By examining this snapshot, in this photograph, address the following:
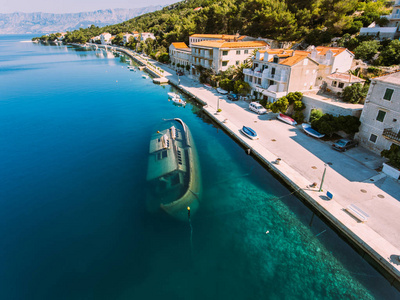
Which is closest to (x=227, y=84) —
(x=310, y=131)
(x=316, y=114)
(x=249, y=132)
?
(x=249, y=132)

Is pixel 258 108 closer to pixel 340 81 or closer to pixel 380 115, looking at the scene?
pixel 340 81

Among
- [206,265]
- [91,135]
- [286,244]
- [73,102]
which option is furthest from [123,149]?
[73,102]

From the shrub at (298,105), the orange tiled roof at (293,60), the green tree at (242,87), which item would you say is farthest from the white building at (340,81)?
the green tree at (242,87)

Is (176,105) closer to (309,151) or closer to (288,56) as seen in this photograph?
(288,56)

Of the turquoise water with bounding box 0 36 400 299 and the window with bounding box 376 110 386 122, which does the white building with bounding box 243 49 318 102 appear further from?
the window with bounding box 376 110 386 122

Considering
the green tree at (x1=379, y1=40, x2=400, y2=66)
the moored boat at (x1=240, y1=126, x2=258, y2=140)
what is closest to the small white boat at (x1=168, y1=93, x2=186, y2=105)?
the moored boat at (x1=240, y1=126, x2=258, y2=140)

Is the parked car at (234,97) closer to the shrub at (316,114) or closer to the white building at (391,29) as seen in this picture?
the shrub at (316,114)

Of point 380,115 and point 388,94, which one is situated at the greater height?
point 388,94
